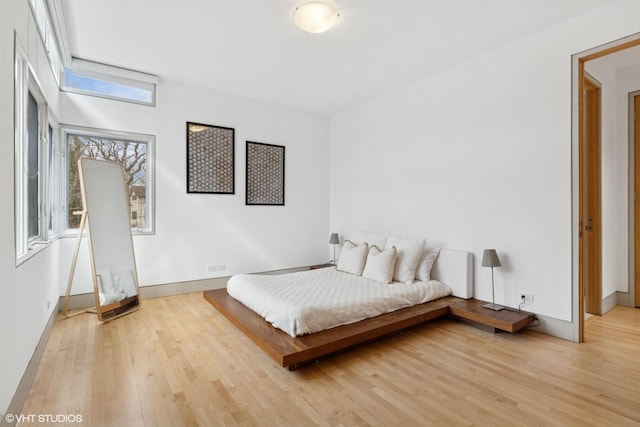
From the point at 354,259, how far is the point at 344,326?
57.3 inches

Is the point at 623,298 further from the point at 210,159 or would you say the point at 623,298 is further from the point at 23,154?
the point at 23,154

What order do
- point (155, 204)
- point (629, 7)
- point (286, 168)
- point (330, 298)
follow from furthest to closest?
point (286, 168)
point (155, 204)
point (330, 298)
point (629, 7)

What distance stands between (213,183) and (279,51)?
216 centimetres

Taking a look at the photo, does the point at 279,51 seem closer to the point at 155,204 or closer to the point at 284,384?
the point at 155,204

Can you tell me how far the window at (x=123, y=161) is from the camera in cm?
390

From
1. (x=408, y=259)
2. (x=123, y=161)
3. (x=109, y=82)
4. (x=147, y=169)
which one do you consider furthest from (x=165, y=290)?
(x=408, y=259)

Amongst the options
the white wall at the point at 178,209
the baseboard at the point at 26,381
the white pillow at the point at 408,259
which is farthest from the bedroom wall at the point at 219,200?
the white pillow at the point at 408,259

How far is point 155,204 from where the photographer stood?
4.31 meters

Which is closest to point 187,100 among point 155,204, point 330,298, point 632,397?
point 155,204

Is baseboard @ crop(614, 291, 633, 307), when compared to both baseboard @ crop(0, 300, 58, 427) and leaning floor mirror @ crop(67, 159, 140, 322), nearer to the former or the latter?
baseboard @ crop(0, 300, 58, 427)

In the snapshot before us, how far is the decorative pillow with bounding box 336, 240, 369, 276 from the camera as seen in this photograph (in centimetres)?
416

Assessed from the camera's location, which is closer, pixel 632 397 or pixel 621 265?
pixel 632 397

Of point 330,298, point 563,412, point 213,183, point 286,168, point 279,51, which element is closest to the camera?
point 563,412

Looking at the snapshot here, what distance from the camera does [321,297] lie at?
3.09 m
